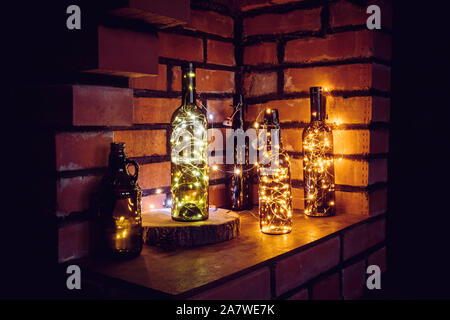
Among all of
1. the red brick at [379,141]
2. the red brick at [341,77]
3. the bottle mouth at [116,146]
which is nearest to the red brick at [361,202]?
the red brick at [379,141]

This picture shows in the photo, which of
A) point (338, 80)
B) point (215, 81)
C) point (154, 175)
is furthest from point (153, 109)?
point (338, 80)

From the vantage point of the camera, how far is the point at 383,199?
1.73 m

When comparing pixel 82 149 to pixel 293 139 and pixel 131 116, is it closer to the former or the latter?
pixel 131 116

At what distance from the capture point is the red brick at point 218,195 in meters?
1.79

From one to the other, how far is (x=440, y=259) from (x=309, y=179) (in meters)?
0.57

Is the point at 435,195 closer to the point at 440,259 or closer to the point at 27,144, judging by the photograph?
the point at 440,259

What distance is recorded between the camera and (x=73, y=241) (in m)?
1.16

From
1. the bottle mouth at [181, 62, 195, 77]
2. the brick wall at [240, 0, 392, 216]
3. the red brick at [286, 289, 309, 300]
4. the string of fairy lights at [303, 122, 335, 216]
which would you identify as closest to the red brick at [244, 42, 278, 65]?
the brick wall at [240, 0, 392, 216]

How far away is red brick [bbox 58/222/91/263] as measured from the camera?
3.70ft

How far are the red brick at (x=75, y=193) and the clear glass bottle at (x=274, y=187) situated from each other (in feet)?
1.72

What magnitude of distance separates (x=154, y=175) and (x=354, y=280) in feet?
2.53

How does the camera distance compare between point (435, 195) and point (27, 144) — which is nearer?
point (27, 144)
